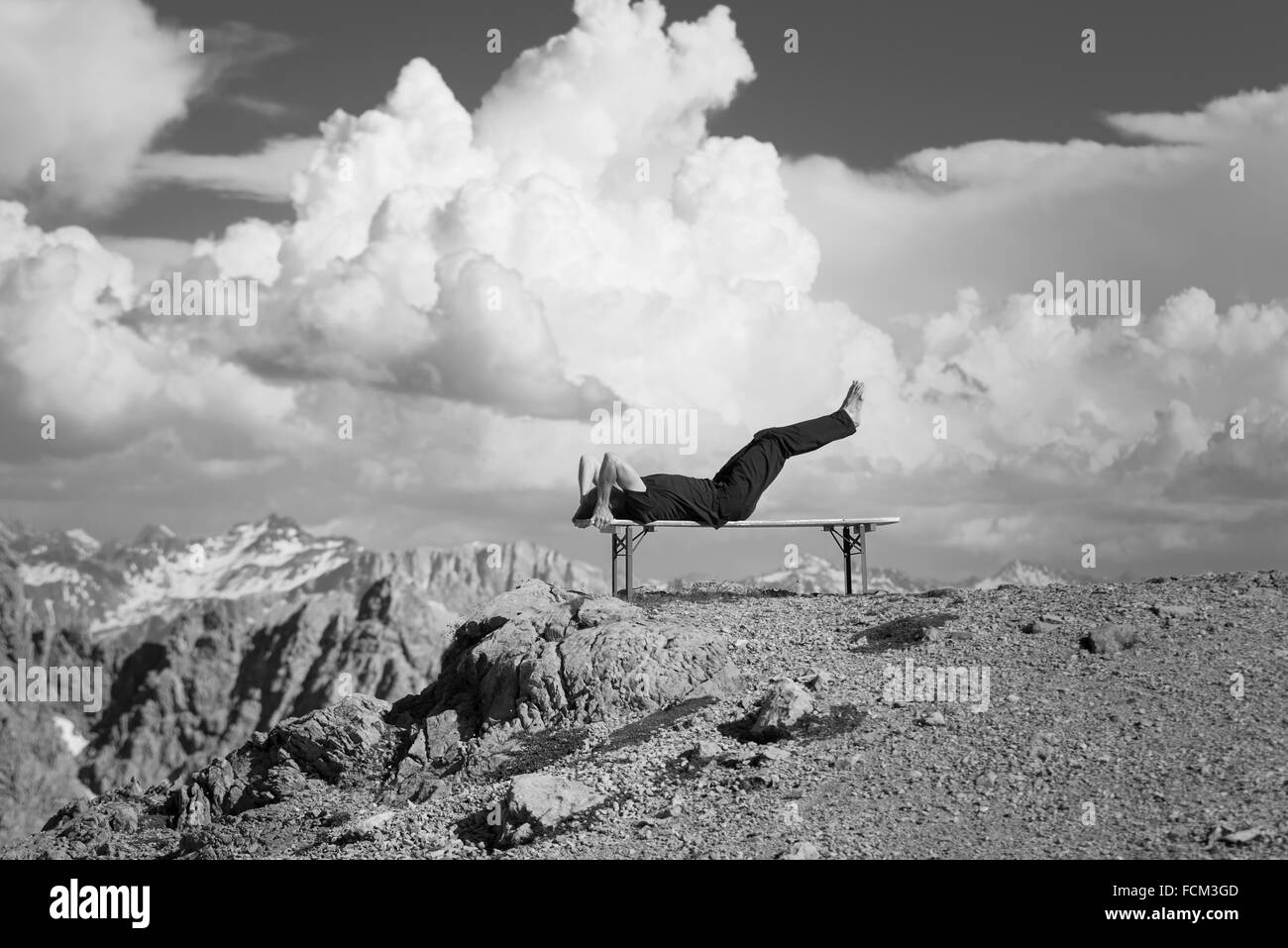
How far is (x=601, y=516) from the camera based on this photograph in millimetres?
15492

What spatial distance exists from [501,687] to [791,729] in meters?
5.04

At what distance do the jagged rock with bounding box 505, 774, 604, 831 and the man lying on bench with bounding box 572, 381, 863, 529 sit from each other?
3.34 meters

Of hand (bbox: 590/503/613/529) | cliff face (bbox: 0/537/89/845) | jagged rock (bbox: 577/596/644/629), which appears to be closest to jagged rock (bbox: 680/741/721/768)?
hand (bbox: 590/503/613/529)

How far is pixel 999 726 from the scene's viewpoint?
14.9 meters

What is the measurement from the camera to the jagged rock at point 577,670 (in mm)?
17375

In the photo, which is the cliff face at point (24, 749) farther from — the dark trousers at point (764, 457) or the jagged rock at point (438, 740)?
the dark trousers at point (764, 457)

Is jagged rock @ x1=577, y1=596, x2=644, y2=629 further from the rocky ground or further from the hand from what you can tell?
the hand

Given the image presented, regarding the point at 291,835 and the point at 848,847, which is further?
the point at 291,835

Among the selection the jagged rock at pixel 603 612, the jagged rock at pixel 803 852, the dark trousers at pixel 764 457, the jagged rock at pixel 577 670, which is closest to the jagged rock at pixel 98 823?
the jagged rock at pixel 577 670

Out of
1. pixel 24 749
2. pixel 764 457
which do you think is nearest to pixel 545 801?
pixel 764 457

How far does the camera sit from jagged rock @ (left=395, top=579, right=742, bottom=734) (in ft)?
57.0

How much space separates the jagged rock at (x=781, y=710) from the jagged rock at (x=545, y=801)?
242 centimetres
